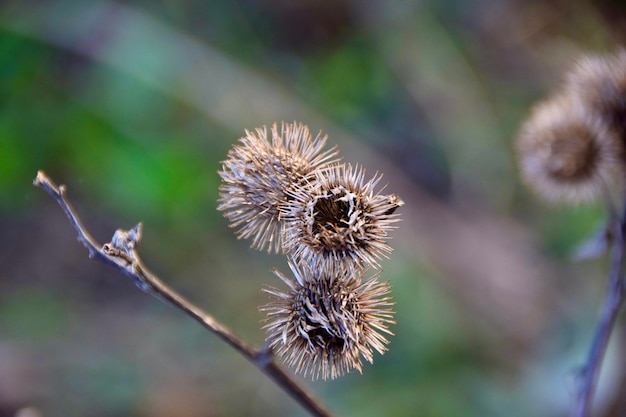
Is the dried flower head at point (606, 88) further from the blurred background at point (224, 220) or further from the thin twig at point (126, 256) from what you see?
the thin twig at point (126, 256)

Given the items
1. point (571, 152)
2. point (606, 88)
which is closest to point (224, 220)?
point (571, 152)

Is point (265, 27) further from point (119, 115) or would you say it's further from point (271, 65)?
point (119, 115)

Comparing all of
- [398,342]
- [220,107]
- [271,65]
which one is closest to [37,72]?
[220,107]

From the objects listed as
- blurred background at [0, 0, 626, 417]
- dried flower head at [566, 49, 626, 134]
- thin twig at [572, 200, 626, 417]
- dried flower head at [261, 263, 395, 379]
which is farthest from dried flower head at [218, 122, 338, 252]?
blurred background at [0, 0, 626, 417]

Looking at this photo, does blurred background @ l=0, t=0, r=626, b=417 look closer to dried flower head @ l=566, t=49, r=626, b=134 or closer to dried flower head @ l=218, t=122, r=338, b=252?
dried flower head @ l=566, t=49, r=626, b=134

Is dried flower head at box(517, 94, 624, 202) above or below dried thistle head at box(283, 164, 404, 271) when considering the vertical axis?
above

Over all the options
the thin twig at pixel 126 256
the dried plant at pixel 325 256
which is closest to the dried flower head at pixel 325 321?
the dried plant at pixel 325 256
